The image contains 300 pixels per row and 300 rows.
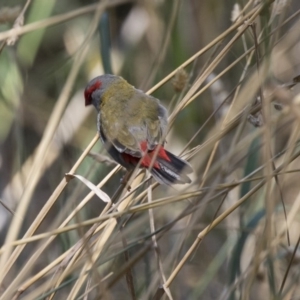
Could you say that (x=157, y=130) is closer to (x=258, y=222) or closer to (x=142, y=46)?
(x=258, y=222)

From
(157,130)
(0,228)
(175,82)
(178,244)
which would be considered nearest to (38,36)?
(157,130)

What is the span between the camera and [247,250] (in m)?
3.62

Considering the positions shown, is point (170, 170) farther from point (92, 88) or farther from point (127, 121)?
point (92, 88)

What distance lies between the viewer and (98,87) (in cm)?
311

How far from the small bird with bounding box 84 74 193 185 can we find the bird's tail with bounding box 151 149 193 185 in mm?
18

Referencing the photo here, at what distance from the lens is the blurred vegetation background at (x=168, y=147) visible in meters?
1.62

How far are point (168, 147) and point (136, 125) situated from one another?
0.82 metres

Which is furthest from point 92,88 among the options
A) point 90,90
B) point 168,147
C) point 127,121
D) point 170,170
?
point 170,170

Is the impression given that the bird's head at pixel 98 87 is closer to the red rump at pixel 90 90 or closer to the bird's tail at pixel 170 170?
the red rump at pixel 90 90

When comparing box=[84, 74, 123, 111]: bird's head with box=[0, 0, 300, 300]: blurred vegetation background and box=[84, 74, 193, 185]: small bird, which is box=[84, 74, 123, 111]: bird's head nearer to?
box=[84, 74, 193, 185]: small bird

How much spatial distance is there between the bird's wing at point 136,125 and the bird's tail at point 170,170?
34 centimetres

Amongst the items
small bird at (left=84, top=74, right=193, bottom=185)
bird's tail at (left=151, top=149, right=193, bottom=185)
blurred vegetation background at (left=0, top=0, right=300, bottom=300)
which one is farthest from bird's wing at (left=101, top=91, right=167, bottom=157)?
bird's tail at (left=151, top=149, right=193, bottom=185)

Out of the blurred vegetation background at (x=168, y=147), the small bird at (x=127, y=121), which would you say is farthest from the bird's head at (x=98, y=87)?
the blurred vegetation background at (x=168, y=147)

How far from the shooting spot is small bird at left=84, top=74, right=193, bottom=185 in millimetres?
2574
